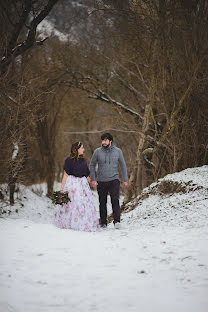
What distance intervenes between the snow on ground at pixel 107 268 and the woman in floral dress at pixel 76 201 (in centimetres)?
59

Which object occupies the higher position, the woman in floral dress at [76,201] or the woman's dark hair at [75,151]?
the woman's dark hair at [75,151]

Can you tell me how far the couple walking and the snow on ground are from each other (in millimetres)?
638

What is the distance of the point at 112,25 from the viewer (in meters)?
14.4

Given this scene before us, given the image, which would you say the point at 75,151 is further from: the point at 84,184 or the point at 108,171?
the point at 108,171

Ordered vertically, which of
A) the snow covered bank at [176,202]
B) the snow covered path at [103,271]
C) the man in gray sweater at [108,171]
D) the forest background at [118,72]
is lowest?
the snow covered path at [103,271]

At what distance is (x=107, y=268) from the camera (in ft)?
13.5

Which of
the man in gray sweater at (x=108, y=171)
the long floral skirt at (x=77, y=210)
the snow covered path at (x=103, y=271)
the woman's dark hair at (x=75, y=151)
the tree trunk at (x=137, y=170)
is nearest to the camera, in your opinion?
the snow covered path at (x=103, y=271)

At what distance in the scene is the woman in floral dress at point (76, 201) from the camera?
6516 millimetres


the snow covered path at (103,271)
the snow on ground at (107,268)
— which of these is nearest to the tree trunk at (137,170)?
the snow on ground at (107,268)

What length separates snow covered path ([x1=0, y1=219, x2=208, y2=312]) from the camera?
3.23m

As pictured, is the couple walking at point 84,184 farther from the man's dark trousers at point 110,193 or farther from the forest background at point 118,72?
the forest background at point 118,72

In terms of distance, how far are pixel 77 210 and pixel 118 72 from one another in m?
10.7

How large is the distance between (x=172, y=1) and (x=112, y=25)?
4.01 metres

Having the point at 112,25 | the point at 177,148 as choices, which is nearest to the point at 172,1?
the point at 112,25
